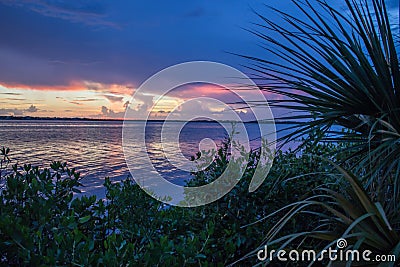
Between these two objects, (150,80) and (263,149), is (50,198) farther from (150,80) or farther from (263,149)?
→ (263,149)

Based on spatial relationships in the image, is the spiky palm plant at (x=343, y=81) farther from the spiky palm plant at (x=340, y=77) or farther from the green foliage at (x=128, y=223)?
the green foliage at (x=128, y=223)

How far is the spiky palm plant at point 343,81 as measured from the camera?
1.84 meters

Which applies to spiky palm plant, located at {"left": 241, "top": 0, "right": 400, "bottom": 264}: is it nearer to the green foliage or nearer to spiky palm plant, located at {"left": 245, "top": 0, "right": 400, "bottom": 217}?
spiky palm plant, located at {"left": 245, "top": 0, "right": 400, "bottom": 217}

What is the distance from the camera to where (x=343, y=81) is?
195cm

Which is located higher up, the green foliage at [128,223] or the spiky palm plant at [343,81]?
the spiky palm plant at [343,81]

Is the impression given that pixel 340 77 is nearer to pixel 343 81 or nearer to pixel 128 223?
pixel 343 81

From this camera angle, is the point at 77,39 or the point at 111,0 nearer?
the point at 111,0

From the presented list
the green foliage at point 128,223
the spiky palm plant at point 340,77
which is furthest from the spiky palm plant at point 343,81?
the green foliage at point 128,223

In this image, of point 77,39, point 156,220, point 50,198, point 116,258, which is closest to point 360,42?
point 156,220

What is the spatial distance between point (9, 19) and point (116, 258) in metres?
7.00

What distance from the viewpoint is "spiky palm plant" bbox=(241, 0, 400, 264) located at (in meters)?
1.84

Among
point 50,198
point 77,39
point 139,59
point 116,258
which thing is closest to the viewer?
Answer: point 116,258

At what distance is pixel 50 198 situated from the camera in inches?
65.7

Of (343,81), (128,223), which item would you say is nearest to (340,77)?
(343,81)
